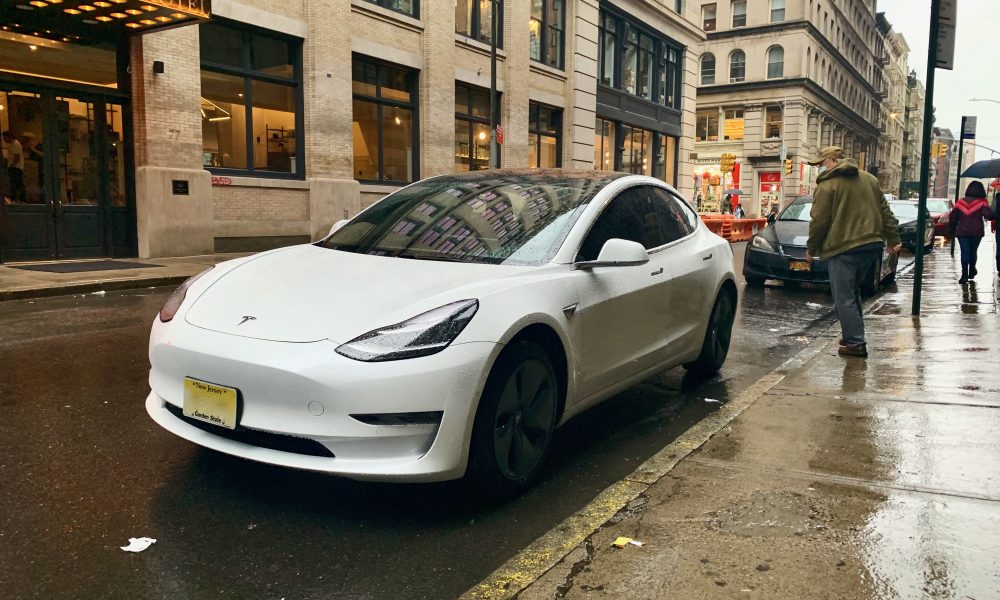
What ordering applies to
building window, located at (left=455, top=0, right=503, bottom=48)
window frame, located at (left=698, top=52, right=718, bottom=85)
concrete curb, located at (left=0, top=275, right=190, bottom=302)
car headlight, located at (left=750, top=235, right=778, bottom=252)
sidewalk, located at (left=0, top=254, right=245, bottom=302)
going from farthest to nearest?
window frame, located at (left=698, top=52, right=718, bottom=85), building window, located at (left=455, top=0, right=503, bottom=48), car headlight, located at (left=750, top=235, right=778, bottom=252), sidewalk, located at (left=0, top=254, right=245, bottom=302), concrete curb, located at (left=0, top=275, right=190, bottom=302)

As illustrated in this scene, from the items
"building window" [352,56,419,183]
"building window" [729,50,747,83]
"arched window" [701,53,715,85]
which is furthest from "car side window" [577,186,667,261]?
"arched window" [701,53,715,85]

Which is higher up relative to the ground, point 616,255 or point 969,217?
point 969,217

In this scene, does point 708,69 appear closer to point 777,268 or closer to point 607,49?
point 607,49

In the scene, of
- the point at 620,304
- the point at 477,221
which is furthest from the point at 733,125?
the point at 477,221

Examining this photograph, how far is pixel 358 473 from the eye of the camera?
318 cm

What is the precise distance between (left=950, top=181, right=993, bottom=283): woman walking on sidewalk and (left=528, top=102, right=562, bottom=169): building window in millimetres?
14891

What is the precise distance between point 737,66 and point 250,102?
49.7m

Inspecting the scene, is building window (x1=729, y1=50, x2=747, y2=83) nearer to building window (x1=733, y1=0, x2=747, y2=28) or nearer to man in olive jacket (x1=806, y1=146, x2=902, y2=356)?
building window (x1=733, y1=0, x2=747, y2=28)

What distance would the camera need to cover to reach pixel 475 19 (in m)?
23.4

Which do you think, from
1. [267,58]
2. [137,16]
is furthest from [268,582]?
[267,58]

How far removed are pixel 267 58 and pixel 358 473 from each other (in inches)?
642

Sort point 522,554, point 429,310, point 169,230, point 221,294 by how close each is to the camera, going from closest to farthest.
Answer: point 522,554, point 429,310, point 221,294, point 169,230

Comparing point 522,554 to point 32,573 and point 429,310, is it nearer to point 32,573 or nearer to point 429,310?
point 429,310

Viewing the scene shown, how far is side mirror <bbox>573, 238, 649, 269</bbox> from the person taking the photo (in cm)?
422
